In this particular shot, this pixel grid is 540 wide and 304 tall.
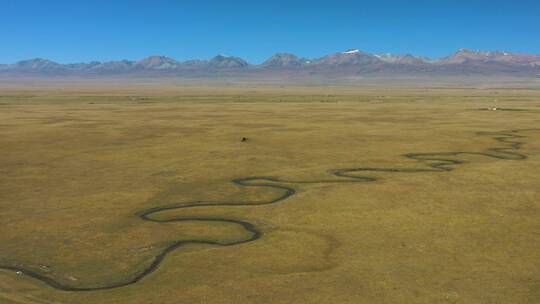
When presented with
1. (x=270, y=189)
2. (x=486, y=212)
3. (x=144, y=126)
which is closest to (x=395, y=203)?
(x=486, y=212)

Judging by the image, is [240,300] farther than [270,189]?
No

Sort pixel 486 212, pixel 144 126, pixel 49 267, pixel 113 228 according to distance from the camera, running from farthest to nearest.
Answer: pixel 144 126 → pixel 486 212 → pixel 113 228 → pixel 49 267

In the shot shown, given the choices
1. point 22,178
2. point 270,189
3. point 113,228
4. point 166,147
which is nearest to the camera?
point 113,228

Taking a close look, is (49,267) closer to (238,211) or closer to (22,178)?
(238,211)

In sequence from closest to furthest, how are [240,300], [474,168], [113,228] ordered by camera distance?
1. [240,300]
2. [113,228]
3. [474,168]

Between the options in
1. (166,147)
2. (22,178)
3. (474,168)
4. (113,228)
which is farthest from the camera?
(166,147)

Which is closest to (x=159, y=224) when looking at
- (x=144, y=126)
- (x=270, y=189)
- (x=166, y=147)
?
(x=270, y=189)

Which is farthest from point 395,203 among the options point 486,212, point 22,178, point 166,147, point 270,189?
point 166,147

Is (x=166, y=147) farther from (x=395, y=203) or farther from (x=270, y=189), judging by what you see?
(x=395, y=203)

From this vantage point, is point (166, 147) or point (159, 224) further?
point (166, 147)
